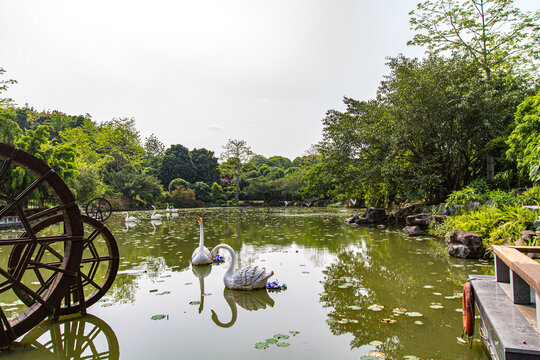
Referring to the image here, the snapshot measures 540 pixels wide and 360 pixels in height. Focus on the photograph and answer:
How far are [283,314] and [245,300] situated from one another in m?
0.78

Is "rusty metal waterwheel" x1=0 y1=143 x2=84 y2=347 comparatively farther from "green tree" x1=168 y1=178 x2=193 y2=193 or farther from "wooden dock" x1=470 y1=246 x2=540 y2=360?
"green tree" x1=168 y1=178 x2=193 y2=193

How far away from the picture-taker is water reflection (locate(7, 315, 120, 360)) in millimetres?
3082

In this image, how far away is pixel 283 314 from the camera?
13.2 ft

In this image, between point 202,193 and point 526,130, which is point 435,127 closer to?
point 526,130

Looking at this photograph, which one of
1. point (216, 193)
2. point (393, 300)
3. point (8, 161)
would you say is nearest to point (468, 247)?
point (393, 300)

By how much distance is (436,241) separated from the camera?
9359 mm

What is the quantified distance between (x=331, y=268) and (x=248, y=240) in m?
4.47

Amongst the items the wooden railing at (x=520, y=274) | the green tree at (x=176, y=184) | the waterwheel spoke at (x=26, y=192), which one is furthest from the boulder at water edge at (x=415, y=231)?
the green tree at (x=176, y=184)

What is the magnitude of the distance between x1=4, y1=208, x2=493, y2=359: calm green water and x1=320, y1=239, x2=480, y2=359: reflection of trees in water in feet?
0.04

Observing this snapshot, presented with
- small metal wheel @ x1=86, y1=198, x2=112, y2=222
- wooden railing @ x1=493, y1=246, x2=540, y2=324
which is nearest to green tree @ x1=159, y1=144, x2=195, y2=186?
small metal wheel @ x1=86, y1=198, x2=112, y2=222

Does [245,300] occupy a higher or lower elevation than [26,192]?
lower

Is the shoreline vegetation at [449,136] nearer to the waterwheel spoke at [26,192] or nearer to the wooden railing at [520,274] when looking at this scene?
the wooden railing at [520,274]

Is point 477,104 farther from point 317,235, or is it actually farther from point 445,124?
point 317,235

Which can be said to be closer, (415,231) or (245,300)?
(245,300)
